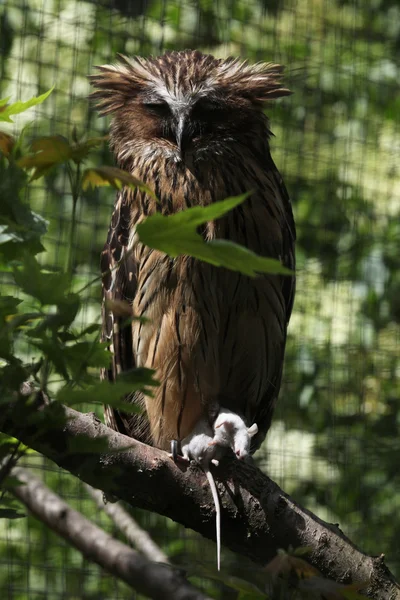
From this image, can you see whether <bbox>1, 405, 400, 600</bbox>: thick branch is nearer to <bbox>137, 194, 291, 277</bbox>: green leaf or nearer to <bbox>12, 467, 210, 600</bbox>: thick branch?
<bbox>12, 467, 210, 600</bbox>: thick branch

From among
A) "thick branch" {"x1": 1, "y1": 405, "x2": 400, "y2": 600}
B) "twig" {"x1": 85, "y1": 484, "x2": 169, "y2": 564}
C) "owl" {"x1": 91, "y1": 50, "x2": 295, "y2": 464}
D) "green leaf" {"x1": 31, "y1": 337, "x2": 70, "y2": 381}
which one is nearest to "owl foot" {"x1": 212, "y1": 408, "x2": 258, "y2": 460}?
"owl" {"x1": 91, "y1": 50, "x2": 295, "y2": 464}

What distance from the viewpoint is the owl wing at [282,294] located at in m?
2.26

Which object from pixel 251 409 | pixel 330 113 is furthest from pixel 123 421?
pixel 330 113

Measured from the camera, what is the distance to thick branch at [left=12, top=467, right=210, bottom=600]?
1.29 m

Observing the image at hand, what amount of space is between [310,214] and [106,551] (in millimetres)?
2654

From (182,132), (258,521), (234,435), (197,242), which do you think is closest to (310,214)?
(182,132)

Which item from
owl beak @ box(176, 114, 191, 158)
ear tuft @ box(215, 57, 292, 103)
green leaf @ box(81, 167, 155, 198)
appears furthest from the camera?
ear tuft @ box(215, 57, 292, 103)

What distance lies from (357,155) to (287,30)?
708 mm

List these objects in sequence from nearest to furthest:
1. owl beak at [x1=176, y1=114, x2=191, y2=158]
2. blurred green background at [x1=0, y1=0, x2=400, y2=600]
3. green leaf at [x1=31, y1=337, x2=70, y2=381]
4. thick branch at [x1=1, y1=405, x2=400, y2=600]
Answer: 1. green leaf at [x1=31, y1=337, x2=70, y2=381]
2. thick branch at [x1=1, y1=405, x2=400, y2=600]
3. owl beak at [x1=176, y1=114, x2=191, y2=158]
4. blurred green background at [x1=0, y1=0, x2=400, y2=600]

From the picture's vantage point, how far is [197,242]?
29.2 inches

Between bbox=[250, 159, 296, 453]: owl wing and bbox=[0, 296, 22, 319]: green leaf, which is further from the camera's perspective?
bbox=[250, 159, 296, 453]: owl wing

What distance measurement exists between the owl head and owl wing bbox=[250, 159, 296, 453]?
14 centimetres

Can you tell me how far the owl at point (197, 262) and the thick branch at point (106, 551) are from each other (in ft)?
0.89

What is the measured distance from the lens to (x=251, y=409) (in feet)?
7.49
